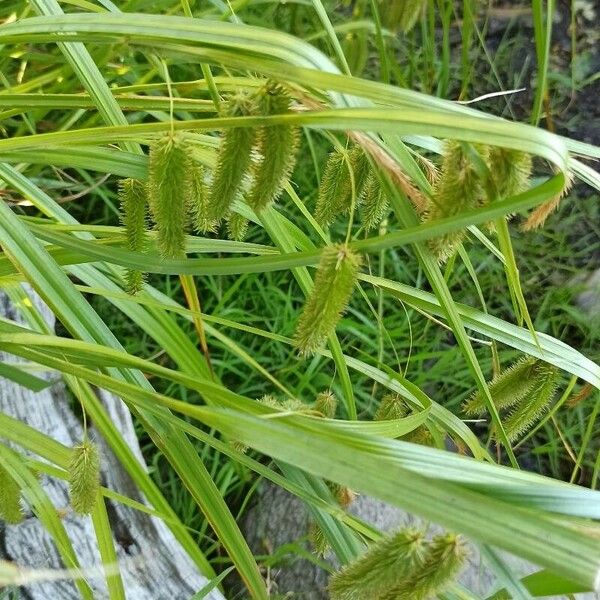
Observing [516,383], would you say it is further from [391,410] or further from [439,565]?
[439,565]

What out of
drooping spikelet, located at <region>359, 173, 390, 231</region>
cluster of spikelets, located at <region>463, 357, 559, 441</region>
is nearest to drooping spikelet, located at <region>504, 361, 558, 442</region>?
cluster of spikelets, located at <region>463, 357, 559, 441</region>

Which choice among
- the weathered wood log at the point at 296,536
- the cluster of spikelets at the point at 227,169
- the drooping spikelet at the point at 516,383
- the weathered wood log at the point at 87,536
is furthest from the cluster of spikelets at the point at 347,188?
the weathered wood log at the point at 296,536

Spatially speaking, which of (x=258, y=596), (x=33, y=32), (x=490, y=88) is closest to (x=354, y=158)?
(x=33, y=32)

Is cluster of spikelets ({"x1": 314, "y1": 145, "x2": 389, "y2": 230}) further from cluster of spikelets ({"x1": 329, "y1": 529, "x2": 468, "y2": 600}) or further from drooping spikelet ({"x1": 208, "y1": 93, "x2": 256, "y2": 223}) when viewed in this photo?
cluster of spikelets ({"x1": 329, "y1": 529, "x2": 468, "y2": 600})

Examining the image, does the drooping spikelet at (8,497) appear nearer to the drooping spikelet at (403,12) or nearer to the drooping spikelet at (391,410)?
the drooping spikelet at (391,410)

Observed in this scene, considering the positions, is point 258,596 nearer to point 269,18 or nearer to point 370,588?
point 370,588
